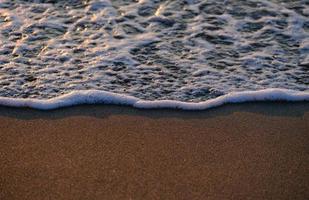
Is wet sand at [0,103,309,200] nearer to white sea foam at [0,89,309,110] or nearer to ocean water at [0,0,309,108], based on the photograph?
white sea foam at [0,89,309,110]

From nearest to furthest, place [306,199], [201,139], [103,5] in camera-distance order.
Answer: [306,199] → [201,139] → [103,5]

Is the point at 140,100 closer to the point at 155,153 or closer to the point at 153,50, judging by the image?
the point at 155,153

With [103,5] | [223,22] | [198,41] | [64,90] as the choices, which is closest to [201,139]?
[64,90]

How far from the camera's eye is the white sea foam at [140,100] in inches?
126

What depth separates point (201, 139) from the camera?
115 inches

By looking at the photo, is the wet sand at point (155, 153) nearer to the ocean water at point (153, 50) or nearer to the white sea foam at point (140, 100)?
the white sea foam at point (140, 100)

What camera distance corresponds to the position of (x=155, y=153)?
2.80 meters

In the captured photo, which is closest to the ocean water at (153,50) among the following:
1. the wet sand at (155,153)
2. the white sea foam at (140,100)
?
the white sea foam at (140,100)

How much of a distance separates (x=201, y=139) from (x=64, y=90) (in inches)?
37.1

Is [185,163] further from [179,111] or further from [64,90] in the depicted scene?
[64,90]

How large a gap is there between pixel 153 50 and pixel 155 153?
118 centimetres

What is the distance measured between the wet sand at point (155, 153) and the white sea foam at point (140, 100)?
0.05 meters

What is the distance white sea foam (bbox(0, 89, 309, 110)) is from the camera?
320cm

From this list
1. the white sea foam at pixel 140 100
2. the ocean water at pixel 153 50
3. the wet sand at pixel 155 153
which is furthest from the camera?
the ocean water at pixel 153 50
